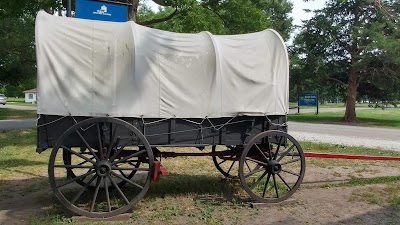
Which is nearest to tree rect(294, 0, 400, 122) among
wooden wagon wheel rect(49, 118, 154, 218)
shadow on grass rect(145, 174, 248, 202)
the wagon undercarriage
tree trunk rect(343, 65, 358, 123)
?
tree trunk rect(343, 65, 358, 123)

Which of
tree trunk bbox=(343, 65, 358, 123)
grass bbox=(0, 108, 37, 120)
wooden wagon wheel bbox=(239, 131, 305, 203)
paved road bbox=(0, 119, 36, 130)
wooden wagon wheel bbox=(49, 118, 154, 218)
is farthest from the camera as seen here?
tree trunk bbox=(343, 65, 358, 123)

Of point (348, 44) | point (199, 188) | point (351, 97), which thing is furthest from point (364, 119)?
point (199, 188)

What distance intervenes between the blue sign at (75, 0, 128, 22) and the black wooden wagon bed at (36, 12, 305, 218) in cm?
221

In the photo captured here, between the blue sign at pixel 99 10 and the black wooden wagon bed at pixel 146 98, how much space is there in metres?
2.21

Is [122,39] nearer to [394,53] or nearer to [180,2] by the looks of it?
[180,2]

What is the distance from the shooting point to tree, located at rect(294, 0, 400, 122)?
93.4ft

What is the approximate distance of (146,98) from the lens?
5.84 metres

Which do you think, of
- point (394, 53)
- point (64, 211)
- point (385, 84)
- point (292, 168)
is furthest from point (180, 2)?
point (385, 84)

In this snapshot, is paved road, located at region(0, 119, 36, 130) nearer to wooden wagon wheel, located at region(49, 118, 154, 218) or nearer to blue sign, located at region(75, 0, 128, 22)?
blue sign, located at region(75, 0, 128, 22)

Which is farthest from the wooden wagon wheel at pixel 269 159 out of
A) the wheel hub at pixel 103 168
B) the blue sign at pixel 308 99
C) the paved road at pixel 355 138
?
the blue sign at pixel 308 99

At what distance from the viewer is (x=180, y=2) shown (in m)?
14.5

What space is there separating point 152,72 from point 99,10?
2.84m

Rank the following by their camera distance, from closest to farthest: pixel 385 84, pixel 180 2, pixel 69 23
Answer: pixel 69 23, pixel 180 2, pixel 385 84

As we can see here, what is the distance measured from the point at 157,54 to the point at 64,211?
257 cm
